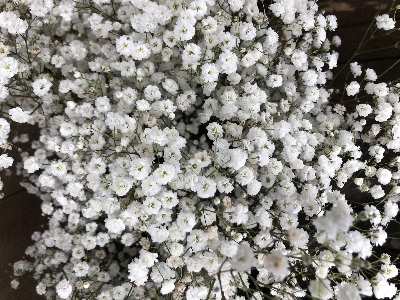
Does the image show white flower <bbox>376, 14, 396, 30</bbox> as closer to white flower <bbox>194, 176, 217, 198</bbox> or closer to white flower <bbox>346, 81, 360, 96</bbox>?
white flower <bbox>346, 81, 360, 96</bbox>

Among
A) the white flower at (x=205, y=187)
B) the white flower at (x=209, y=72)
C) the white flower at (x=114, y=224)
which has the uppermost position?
the white flower at (x=209, y=72)

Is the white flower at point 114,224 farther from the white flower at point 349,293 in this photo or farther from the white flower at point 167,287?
the white flower at point 349,293

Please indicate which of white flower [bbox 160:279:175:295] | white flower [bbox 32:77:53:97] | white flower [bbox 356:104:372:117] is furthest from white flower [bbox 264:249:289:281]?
white flower [bbox 32:77:53:97]

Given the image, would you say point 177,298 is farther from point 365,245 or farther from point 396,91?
point 396,91

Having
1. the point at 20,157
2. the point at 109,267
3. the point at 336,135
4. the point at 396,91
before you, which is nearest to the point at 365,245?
the point at 336,135

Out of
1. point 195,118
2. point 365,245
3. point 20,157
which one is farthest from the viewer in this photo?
point 20,157

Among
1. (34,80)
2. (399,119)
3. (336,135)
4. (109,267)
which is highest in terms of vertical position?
(399,119)

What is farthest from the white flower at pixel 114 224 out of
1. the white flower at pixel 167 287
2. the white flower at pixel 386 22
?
the white flower at pixel 386 22

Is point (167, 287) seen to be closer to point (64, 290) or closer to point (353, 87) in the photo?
point (64, 290)
